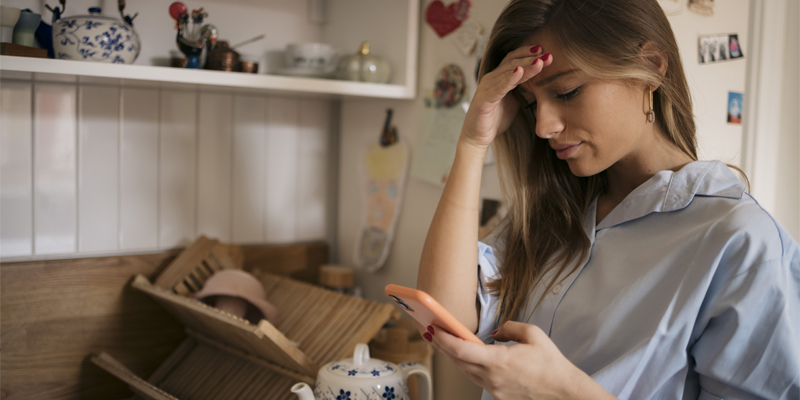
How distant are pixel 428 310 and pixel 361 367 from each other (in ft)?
1.11

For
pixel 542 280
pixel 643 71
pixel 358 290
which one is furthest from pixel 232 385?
pixel 643 71

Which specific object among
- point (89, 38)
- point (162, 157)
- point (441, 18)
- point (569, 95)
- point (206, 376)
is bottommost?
point (206, 376)

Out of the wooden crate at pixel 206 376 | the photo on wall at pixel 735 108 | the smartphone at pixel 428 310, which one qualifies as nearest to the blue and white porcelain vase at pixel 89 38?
the wooden crate at pixel 206 376

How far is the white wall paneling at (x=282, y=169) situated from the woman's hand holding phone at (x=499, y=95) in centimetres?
78

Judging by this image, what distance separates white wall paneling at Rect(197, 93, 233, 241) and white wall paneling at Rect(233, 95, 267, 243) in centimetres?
2

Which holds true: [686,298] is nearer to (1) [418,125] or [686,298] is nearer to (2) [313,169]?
(1) [418,125]

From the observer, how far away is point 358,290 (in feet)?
4.78

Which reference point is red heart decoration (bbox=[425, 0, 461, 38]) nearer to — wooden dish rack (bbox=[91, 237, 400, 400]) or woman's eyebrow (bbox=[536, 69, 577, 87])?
woman's eyebrow (bbox=[536, 69, 577, 87])

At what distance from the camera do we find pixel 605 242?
834 millimetres

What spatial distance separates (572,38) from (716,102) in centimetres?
53

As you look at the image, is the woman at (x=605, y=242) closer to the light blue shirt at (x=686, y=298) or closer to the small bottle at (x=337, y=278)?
the light blue shirt at (x=686, y=298)

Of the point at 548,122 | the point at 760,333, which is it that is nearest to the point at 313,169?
the point at 548,122

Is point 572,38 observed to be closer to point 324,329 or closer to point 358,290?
point 324,329

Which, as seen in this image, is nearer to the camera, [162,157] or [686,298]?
[686,298]
